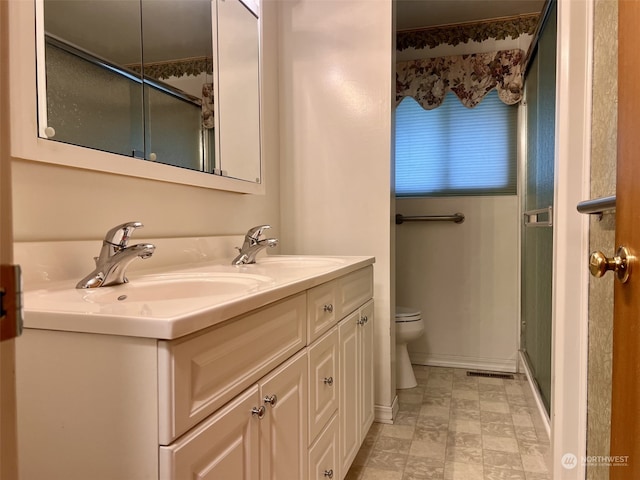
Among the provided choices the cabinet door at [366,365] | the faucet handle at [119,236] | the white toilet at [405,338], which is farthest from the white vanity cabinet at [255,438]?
the white toilet at [405,338]

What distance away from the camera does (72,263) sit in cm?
96

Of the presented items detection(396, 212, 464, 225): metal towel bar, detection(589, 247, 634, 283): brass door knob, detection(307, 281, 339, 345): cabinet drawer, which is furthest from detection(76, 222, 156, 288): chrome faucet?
detection(396, 212, 464, 225): metal towel bar

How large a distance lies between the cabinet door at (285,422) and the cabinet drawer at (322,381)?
0.05 metres

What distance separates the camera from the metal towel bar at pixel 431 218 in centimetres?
286

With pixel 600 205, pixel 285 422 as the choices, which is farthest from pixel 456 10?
pixel 285 422

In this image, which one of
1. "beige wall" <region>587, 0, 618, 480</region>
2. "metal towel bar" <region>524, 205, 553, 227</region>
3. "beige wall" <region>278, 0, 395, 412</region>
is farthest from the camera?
"beige wall" <region>278, 0, 395, 412</region>

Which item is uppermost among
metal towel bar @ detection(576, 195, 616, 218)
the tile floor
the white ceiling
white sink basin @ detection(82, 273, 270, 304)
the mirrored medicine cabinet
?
the white ceiling

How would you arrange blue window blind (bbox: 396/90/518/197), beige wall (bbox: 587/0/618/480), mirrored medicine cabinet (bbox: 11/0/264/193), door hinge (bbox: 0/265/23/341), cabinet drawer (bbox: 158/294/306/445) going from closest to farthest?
door hinge (bbox: 0/265/23/341) → cabinet drawer (bbox: 158/294/306/445) → mirrored medicine cabinet (bbox: 11/0/264/193) → beige wall (bbox: 587/0/618/480) → blue window blind (bbox: 396/90/518/197)

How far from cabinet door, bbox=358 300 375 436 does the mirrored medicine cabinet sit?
72 cm

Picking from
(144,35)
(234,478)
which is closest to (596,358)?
(234,478)

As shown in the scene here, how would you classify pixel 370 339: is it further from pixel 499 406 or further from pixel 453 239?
pixel 453 239

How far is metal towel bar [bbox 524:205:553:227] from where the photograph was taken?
178cm

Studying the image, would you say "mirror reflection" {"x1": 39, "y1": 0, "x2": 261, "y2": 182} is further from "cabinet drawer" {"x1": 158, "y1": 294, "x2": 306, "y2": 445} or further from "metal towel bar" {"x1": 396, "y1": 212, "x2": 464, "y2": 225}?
"metal towel bar" {"x1": 396, "y1": 212, "x2": 464, "y2": 225}

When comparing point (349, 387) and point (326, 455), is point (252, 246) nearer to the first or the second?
point (349, 387)
